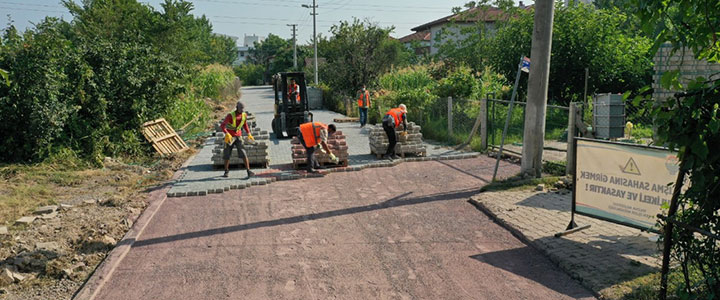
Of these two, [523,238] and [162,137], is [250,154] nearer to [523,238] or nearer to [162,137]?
[162,137]

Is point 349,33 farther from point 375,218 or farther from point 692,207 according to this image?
point 692,207

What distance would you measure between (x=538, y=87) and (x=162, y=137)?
1109 cm

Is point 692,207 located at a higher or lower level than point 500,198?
higher

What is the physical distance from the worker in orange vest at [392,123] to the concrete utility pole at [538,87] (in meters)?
3.86

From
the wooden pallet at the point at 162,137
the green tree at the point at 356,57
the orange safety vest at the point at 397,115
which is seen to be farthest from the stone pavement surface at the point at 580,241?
the green tree at the point at 356,57

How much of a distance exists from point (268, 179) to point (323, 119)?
14767 millimetres

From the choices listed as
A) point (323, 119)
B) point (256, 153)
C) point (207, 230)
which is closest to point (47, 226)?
point (207, 230)

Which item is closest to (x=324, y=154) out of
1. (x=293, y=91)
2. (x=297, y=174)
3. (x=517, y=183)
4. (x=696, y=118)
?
(x=297, y=174)

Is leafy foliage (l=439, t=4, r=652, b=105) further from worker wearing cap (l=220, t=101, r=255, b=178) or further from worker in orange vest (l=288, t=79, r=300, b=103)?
worker wearing cap (l=220, t=101, r=255, b=178)

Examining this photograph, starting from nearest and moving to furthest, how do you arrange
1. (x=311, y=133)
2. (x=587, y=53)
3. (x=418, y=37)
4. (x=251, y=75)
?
1. (x=311, y=133)
2. (x=587, y=53)
3. (x=418, y=37)
4. (x=251, y=75)

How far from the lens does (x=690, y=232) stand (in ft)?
13.9

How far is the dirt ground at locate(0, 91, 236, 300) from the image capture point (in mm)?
6035

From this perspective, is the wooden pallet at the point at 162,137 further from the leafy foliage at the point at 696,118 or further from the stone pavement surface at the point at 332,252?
the leafy foliage at the point at 696,118

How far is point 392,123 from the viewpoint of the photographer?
13398 mm
